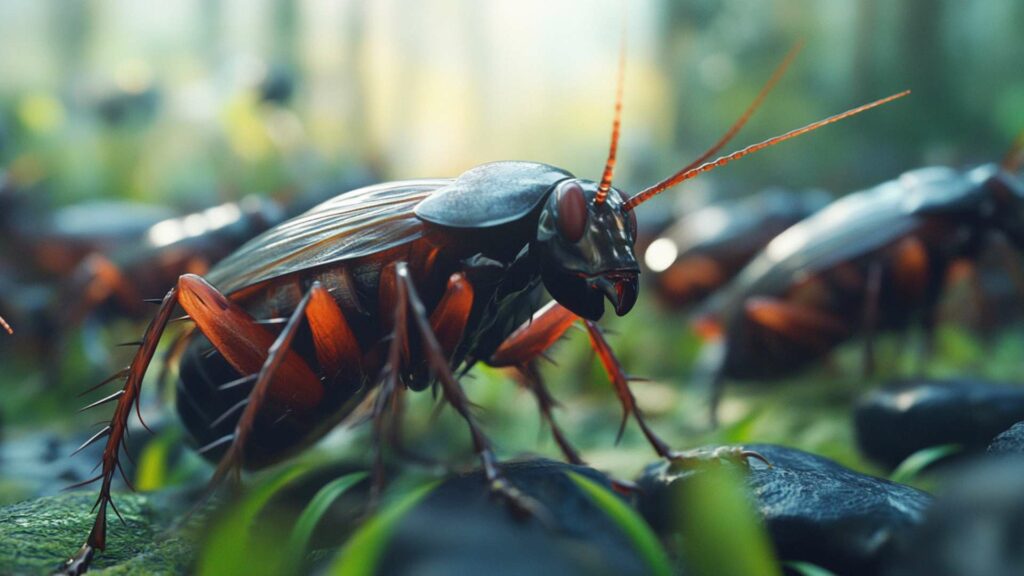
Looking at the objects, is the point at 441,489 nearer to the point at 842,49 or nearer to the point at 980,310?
the point at 980,310

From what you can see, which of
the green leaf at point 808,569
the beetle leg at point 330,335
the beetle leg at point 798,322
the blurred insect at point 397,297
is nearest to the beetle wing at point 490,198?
the blurred insect at point 397,297

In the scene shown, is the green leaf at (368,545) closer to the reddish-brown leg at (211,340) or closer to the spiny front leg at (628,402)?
the reddish-brown leg at (211,340)

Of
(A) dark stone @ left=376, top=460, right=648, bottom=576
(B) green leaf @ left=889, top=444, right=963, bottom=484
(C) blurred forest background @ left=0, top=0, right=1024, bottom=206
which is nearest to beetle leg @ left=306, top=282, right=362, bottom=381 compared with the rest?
(A) dark stone @ left=376, top=460, right=648, bottom=576

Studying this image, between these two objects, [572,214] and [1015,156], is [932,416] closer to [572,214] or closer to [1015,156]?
[572,214]

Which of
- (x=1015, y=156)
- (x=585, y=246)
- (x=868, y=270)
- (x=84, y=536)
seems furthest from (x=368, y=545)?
(x=1015, y=156)

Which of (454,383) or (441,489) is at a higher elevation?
(454,383)

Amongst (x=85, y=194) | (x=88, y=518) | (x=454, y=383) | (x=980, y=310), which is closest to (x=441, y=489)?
(x=454, y=383)

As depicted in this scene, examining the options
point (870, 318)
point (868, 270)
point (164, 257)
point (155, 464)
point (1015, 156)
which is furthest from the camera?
point (164, 257)

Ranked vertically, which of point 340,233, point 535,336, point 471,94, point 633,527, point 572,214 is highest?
point 572,214
